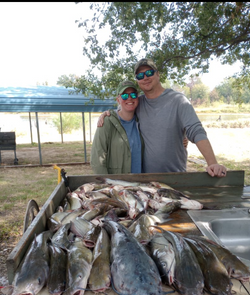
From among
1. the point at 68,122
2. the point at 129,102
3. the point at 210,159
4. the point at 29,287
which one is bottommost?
the point at 68,122

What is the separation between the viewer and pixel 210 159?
9.92ft

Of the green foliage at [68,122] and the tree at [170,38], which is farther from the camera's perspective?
the green foliage at [68,122]

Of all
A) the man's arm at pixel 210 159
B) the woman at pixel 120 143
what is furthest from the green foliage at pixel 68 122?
the man's arm at pixel 210 159

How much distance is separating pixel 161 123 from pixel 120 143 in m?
0.63

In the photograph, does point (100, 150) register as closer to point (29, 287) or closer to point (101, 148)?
point (101, 148)

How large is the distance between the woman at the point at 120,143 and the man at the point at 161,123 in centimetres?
15

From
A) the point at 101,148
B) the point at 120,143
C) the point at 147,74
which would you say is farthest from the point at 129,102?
the point at 101,148

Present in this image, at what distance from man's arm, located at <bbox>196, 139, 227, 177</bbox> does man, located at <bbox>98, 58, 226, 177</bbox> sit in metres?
0.34

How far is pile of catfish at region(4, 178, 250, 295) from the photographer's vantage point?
1.34 meters

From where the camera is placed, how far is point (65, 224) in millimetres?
1981

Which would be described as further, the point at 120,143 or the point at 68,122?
the point at 68,122

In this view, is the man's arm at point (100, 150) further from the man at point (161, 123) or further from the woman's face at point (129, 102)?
the man at point (161, 123)

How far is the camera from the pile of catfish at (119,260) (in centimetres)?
134

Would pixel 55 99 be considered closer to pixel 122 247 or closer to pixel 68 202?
pixel 68 202
